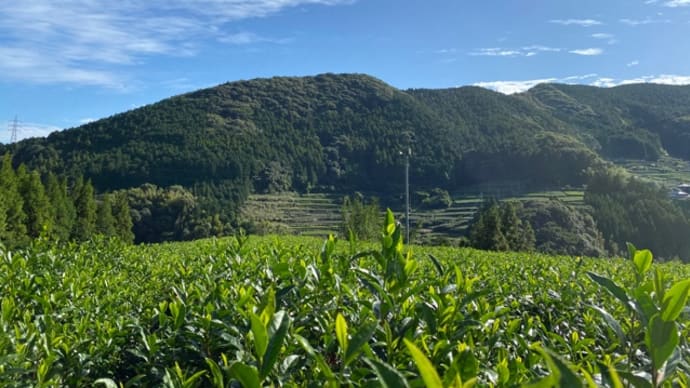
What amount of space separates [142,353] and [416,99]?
511ft

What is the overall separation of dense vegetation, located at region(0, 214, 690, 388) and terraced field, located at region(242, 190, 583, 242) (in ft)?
233

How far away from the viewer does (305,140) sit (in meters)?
134

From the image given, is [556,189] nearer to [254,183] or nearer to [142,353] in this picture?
[254,183]

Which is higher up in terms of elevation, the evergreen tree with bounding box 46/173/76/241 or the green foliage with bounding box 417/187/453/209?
the evergreen tree with bounding box 46/173/76/241

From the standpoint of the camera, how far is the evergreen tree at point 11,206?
32.0 meters

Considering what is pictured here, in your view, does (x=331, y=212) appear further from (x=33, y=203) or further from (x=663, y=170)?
(x=663, y=170)

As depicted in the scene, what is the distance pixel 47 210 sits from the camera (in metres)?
37.2

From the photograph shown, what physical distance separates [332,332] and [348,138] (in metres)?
136

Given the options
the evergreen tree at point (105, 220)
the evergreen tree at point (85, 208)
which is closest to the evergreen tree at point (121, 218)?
the evergreen tree at point (105, 220)

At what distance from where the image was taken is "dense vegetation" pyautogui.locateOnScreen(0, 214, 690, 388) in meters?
1.01

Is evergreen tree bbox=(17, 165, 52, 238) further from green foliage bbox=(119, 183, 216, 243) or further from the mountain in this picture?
the mountain

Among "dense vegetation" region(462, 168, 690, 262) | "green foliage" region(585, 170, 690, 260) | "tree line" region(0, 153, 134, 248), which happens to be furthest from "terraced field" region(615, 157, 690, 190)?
"tree line" region(0, 153, 134, 248)

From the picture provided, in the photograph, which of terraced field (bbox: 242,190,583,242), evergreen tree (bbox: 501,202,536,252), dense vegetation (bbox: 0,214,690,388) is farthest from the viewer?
terraced field (bbox: 242,190,583,242)

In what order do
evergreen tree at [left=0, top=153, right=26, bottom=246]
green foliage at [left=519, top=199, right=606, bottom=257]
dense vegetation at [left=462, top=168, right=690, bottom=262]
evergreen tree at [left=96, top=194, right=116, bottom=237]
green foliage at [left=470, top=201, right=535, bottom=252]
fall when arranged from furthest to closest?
1. dense vegetation at [left=462, top=168, right=690, bottom=262]
2. green foliage at [left=519, top=199, right=606, bottom=257]
3. evergreen tree at [left=96, top=194, right=116, bottom=237]
4. green foliage at [left=470, top=201, right=535, bottom=252]
5. evergreen tree at [left=0, top=153, right=26, bottom=246]
